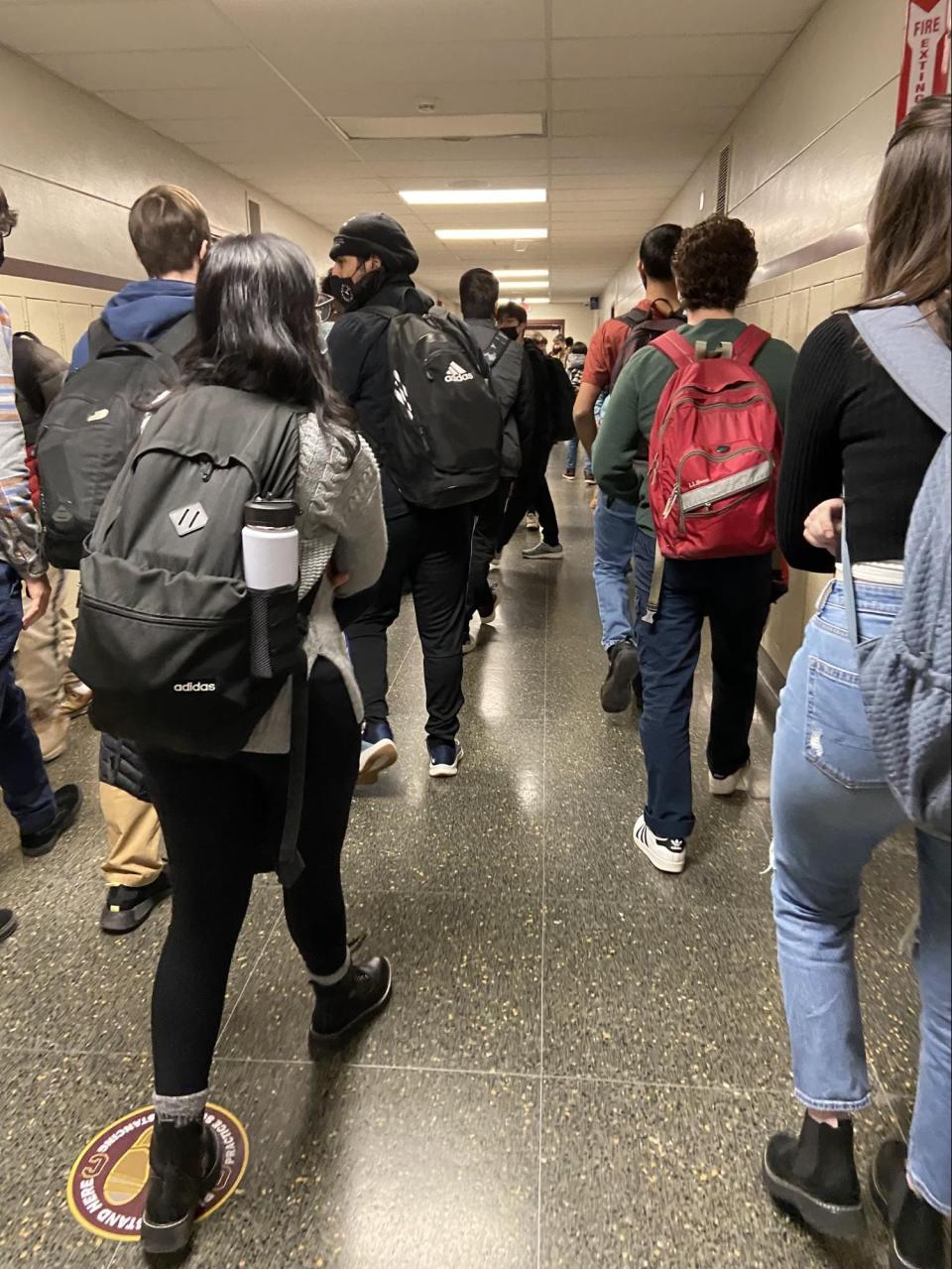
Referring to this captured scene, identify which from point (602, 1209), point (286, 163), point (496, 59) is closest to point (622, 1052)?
point (602, 1209)

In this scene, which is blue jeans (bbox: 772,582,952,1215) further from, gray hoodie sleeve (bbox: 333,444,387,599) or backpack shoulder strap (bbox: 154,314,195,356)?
backpack shoulder strap (bbox: 154,314,195,356)

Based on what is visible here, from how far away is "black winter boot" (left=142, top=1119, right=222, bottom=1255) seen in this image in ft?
4.21

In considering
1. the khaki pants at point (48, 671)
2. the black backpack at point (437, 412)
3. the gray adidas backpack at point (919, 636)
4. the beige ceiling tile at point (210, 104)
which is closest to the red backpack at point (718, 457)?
the black backpack at point (437, 412)

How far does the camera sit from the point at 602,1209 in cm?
138

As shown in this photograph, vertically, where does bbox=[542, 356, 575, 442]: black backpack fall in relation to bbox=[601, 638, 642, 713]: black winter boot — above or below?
above

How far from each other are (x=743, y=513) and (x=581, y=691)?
1.68 meters

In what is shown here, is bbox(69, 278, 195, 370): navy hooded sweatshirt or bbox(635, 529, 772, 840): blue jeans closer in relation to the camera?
bbox(69, 278, 195, 370): navy hooded sweatshirt

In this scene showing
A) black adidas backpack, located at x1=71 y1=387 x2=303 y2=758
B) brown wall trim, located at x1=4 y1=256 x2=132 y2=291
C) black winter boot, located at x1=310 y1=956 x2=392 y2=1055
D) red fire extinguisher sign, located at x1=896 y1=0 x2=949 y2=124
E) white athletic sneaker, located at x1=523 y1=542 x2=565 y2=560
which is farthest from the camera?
white athletic sneaker, located at x1=523 y1=542 x2=565 y2=560

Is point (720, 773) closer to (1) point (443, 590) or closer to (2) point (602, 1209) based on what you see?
(1) point (443, 590)

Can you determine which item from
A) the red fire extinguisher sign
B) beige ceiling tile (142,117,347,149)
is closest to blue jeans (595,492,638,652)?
the red fire extinguisher sign

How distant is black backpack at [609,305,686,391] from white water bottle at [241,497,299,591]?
1.89 metres

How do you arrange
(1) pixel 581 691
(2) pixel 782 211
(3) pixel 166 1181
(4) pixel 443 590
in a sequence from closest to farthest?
1. (3) pixel 166 1181
2. (4) pixel 443 590
3. (1) pixel 581 691
4. (2) pixel 782 211

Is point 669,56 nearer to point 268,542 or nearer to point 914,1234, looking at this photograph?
point 268,542

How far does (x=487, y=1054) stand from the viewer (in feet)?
5.56
